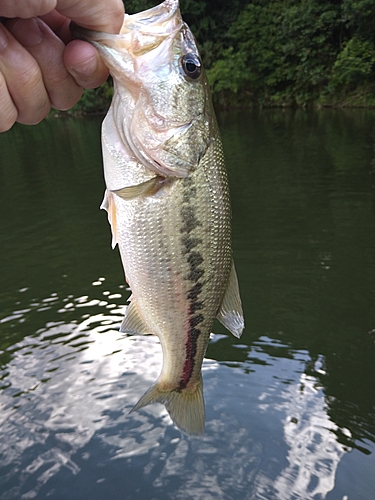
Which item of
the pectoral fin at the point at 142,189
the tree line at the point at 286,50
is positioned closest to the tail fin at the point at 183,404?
the pectoral fin at the point at 142,189

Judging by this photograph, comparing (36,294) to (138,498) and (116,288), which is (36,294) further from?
(138,498)

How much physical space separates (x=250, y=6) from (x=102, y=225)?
27.5 m

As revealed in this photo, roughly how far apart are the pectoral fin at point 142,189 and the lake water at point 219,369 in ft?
10.8

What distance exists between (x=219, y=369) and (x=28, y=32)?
4.63 meters

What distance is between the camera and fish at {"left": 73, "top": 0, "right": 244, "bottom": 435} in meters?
1.76

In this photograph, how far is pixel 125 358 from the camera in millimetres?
5875

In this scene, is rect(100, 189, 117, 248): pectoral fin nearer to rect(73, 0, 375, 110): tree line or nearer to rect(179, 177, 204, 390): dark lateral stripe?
rect(179, 177, 204, 390): dark lateral stripe

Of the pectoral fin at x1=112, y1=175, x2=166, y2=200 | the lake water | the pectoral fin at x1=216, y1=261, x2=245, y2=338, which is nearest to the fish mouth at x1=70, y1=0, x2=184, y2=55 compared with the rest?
the pectoral fin at x1=112, y1=175, x2=166, y2=200

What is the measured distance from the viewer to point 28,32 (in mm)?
1715

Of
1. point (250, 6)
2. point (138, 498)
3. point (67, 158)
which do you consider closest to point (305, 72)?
point (250, 6)

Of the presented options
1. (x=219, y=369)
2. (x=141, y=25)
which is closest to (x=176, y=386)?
(x=141, y=25)

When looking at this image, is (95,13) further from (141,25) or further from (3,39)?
(3,39)

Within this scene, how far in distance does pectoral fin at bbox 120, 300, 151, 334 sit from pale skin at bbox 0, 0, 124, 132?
873mm

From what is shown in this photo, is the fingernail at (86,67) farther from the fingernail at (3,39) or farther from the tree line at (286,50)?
the tree line at (286,50)
